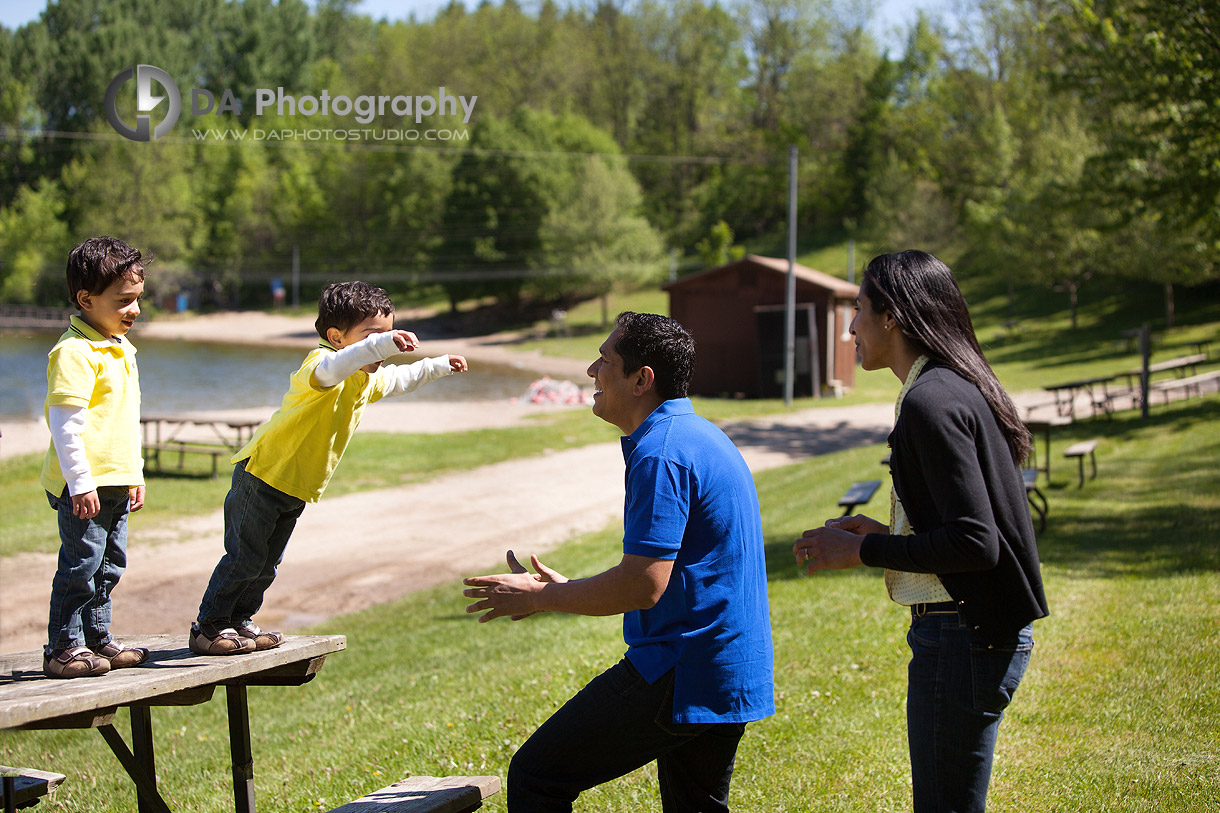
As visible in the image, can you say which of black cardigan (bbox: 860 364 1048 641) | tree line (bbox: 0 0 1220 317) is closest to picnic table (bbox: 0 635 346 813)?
black cardigan (bbox: 860 364 1048 641)

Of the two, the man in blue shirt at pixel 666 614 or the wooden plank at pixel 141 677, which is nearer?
the wooden plank at pixel 141 677

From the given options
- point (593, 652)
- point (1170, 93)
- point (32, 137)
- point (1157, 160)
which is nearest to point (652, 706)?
point (593, 652)

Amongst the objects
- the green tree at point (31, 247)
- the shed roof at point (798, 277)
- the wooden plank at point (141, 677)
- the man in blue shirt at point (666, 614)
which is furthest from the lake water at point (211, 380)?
the man in blue shirt at point (666, 614)

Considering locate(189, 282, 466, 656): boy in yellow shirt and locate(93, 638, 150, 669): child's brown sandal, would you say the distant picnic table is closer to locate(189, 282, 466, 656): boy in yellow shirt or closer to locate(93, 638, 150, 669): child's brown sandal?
locate(189, 282, 466, 656): boy in yellow shirt

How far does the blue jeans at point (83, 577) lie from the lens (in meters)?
3.29

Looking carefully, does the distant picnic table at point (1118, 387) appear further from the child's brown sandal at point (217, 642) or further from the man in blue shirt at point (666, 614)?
the child's brown sandal at point (217, 642)

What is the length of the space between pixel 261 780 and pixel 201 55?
6847 centimetres

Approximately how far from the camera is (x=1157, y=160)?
19.7m

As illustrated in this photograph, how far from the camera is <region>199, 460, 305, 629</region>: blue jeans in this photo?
344 cm

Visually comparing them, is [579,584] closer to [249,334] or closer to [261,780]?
[261,780]

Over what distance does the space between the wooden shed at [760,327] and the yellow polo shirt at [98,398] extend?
2800cm

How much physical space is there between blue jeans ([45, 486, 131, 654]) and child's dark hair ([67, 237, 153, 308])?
713mm

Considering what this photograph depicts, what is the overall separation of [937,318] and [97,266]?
2835 mm

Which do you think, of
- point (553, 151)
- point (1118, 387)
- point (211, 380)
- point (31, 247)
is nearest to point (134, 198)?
point (31, 247)
